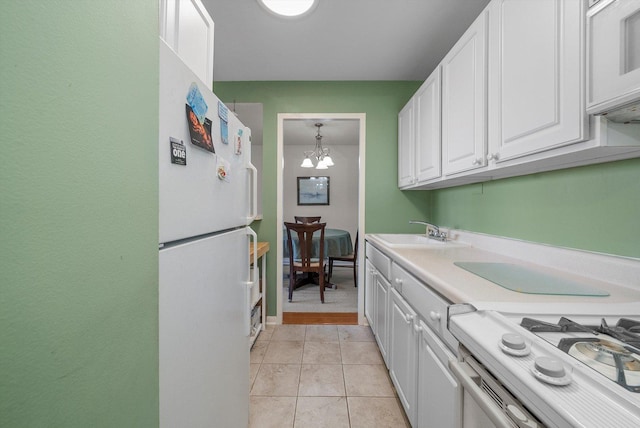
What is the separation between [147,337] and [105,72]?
559mm

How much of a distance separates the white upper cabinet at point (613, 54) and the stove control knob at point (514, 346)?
2.10ft

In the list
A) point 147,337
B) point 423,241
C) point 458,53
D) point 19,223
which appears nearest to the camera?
point 19,223

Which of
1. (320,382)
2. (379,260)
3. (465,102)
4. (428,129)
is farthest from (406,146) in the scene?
(320,382)

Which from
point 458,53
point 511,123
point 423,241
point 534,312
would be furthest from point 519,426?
point 423,241

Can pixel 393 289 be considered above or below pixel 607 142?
below

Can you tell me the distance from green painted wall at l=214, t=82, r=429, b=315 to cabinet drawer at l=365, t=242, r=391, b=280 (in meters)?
0.36

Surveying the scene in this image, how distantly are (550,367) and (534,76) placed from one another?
105 centimetres

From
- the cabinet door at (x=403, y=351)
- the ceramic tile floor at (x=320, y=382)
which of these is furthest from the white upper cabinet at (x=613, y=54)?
the ceramic tile floor at (x=320, y=382)

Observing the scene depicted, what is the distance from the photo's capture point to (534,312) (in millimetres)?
734

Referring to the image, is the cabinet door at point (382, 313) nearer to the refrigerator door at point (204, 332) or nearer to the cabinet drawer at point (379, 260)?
the cabinet drawer at point (379, 260)

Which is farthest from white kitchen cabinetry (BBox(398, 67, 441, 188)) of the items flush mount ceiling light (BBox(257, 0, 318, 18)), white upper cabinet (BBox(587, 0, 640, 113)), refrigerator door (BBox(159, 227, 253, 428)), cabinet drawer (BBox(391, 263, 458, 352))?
refrigerator door (BBox(159, 227, 253, 428))

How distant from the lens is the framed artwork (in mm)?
5719

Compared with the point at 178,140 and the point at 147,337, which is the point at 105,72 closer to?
the point at 178,140

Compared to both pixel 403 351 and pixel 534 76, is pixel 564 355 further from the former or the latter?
Result: pixel 403 351
